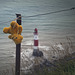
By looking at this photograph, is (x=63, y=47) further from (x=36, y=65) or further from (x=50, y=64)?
(x=36, y=65)

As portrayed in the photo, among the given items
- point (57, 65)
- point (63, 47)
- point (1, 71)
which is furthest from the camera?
point (63, 47)

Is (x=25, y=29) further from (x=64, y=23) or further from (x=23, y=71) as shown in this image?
(x=23, y=71)

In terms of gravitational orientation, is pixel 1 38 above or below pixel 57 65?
above

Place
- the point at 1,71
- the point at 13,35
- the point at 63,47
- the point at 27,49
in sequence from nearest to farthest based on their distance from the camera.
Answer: the point at 13,35 → the point at 1,71 → the point at 63,47 → the point at 27,49

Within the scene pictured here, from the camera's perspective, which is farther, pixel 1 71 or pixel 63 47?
pixel 63 47

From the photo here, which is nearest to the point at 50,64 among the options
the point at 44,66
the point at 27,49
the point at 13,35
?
the point at 44,66

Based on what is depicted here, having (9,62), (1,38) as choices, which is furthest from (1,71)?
(1,38)

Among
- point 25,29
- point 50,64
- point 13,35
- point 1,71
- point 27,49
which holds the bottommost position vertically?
point 1,71

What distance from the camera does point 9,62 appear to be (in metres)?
2.92

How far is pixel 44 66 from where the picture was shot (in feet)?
8.22

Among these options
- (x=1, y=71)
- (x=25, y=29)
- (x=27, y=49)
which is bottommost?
(x=1, y=71)

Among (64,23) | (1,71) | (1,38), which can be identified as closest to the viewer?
(1,71)

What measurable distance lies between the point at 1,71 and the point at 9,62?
0.97 ft

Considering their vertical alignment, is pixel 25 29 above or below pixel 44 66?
above
